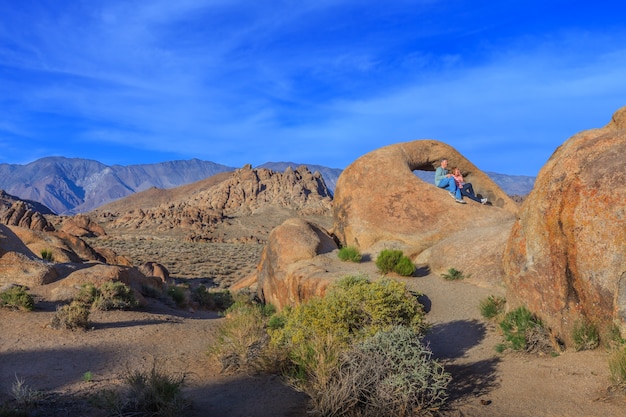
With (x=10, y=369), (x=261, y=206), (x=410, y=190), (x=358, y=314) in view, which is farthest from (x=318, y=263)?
(x=261, y=206)

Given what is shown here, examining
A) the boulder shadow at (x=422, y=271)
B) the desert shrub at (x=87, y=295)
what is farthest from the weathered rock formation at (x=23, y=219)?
the boulder shadow at (x=422, y=271)

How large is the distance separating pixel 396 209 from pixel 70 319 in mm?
9890

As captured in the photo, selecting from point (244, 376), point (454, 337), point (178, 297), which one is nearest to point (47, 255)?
point (178, 297)

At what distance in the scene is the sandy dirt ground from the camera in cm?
598

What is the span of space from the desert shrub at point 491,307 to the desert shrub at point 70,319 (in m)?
8.02

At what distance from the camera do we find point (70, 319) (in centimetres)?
1077

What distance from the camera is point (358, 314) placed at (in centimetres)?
775

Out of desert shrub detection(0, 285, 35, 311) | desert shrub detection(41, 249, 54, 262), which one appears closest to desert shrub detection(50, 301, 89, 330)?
desert shrub detection(0, 285, 35, 311)

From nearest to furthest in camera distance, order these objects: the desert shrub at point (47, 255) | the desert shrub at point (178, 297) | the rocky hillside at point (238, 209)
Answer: the desert shrub at point (178, 297)
the desert shrub at point (47, 255)
the rocky hillside at point (238, 209)

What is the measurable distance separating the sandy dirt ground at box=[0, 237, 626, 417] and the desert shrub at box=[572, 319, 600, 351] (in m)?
0.12

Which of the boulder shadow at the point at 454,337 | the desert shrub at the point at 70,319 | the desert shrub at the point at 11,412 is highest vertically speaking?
the desert shrub at the point at 70,319

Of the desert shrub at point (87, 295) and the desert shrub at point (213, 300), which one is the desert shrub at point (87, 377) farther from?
the desert shrub at point (213, 300)

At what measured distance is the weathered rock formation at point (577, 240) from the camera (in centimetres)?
672

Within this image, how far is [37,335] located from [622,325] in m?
10.1
